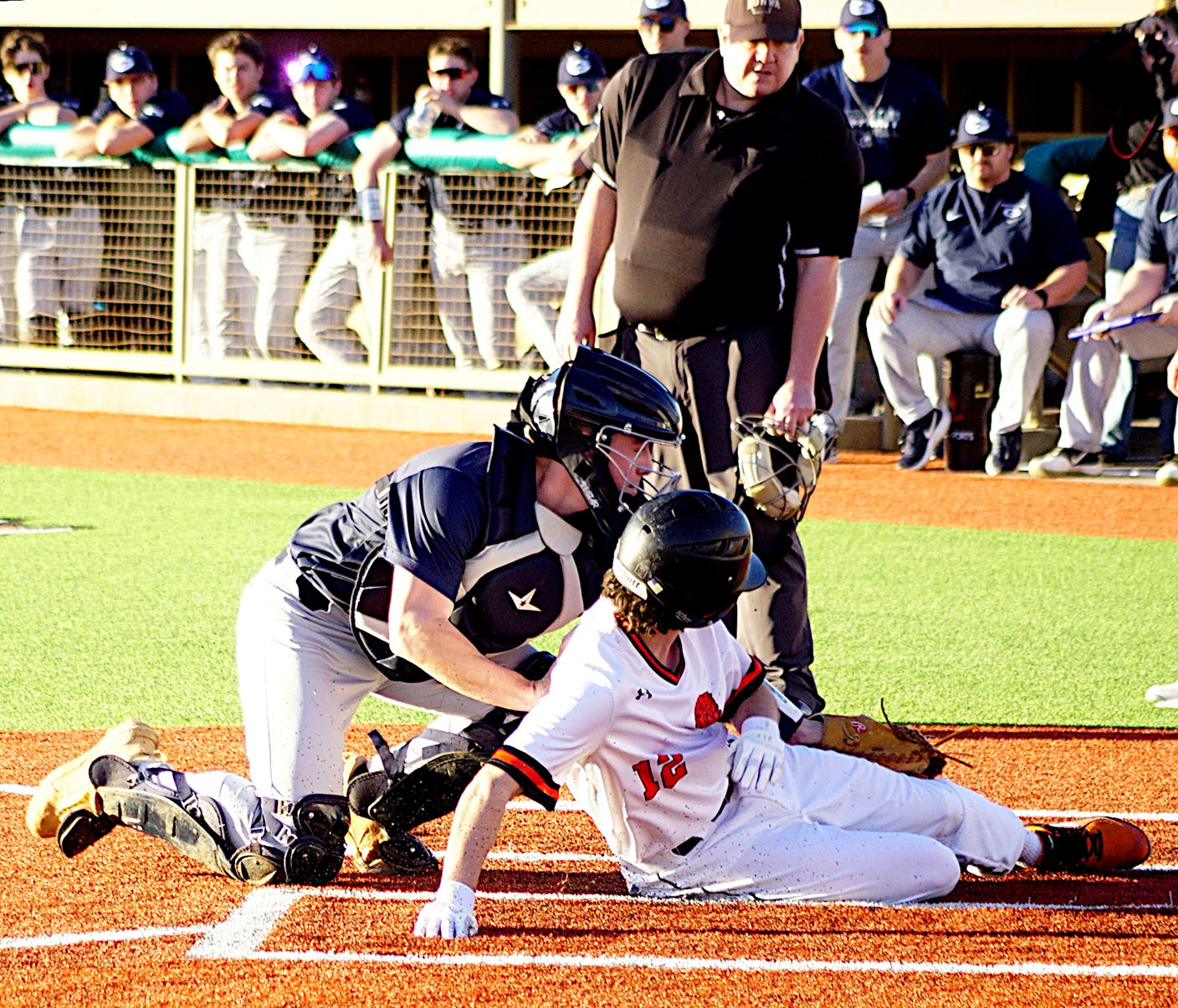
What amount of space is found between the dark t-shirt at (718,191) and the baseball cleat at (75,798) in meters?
2.10

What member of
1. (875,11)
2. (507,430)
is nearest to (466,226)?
(875,11)

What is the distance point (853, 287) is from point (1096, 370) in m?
1.57

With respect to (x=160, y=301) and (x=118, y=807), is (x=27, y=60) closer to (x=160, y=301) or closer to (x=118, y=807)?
(x=160, y=301)

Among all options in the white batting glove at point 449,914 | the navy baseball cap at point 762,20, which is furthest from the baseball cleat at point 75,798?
the navy baseball cap at point 762,20

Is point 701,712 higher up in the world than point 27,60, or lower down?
lower down

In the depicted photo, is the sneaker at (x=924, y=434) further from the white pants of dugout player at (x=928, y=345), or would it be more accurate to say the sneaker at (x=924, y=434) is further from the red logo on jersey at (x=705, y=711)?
the red logo on jersey at (x=705, y=711)

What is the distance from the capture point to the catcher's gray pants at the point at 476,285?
39.9 feet

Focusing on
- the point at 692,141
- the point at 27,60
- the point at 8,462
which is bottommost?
the point at 8,462

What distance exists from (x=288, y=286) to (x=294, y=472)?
2251 millimetres

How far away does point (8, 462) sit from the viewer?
11469 millimetres

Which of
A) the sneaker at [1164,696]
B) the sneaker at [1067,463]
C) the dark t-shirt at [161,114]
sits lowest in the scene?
the sneaker at [1164,696]

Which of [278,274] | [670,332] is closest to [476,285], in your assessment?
[278,274]

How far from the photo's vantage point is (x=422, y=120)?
1203 centimetres

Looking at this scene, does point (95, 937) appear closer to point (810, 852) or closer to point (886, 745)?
point (810, 852)
